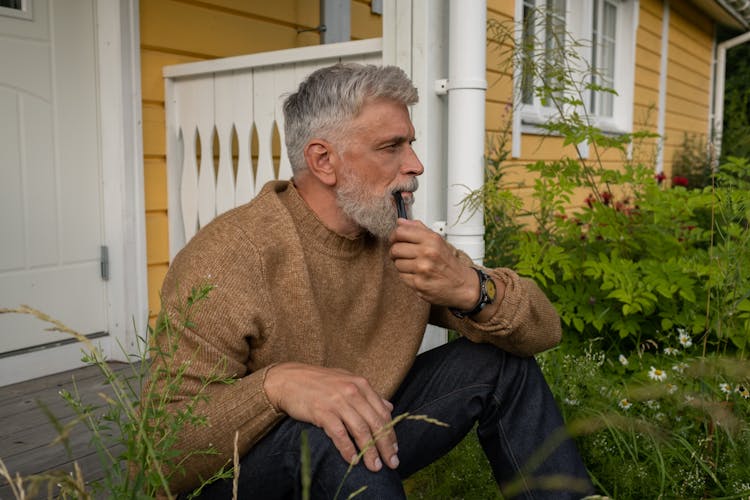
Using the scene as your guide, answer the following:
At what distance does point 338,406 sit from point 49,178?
2.26 meters

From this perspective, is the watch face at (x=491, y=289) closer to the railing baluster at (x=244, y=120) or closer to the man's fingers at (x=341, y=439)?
the man's fingers at (x=341, y=439)

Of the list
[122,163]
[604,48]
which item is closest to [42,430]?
[122,163]

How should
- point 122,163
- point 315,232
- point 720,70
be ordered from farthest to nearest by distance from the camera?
point 720,70, point 122,163, point 315,232

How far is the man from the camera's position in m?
1.45

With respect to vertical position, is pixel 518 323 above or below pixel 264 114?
below

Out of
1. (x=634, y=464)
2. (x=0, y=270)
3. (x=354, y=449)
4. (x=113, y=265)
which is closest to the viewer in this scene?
(x=354, y=449)

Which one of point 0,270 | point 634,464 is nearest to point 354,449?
point 634,464

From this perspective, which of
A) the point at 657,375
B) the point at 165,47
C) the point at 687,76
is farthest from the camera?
the point at 687,76

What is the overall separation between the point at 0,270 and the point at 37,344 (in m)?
0.33

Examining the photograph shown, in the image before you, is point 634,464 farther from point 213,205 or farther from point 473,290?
point 213,205

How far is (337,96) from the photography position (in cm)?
187

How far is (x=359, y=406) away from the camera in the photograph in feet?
4.62

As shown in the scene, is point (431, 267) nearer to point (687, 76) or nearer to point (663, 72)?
point (663, 72)

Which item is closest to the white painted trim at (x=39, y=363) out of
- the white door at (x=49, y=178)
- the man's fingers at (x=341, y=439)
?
the white door at (x=49, y=178)
